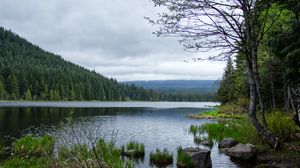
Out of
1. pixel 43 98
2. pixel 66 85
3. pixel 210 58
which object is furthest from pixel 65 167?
pixel 66 85

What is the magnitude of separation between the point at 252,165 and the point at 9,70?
15509 cm

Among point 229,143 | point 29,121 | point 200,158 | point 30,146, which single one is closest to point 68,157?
point 200,158

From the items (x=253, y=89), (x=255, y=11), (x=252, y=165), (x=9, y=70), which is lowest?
(x=252, y=165)

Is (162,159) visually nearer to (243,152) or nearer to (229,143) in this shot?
(243,152)

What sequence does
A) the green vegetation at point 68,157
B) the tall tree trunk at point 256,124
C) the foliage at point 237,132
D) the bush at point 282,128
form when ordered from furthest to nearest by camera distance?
1. the foliage at point 237,132
2. the bush at point 282,128
3. the tall tree trunk at point 256,124
4. the green vegetation at point 68,157

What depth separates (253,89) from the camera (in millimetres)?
18469

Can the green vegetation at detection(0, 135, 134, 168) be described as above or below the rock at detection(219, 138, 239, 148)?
above

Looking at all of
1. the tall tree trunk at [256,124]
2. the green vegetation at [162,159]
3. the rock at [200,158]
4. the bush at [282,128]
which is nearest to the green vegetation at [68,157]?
the green vegetation at [162,159]

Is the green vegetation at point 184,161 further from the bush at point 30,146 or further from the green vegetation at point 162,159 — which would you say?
the bush at point 30,146

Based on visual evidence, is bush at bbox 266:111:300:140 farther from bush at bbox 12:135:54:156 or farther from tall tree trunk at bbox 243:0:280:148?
bush at bbox 12:135:54:156

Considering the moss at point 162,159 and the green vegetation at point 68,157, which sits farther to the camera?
the moss at point 162,159

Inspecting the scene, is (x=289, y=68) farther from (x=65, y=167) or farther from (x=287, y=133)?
(x=65, y=167)

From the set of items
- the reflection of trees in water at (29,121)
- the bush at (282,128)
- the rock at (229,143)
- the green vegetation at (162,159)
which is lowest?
the green vegetation at (162,159)

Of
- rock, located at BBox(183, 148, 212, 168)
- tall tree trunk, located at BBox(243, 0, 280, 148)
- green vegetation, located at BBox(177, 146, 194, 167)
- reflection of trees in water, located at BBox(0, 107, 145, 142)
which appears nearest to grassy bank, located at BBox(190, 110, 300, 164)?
tall tree trunk, located at BBox(243, 0, 280, 148)
